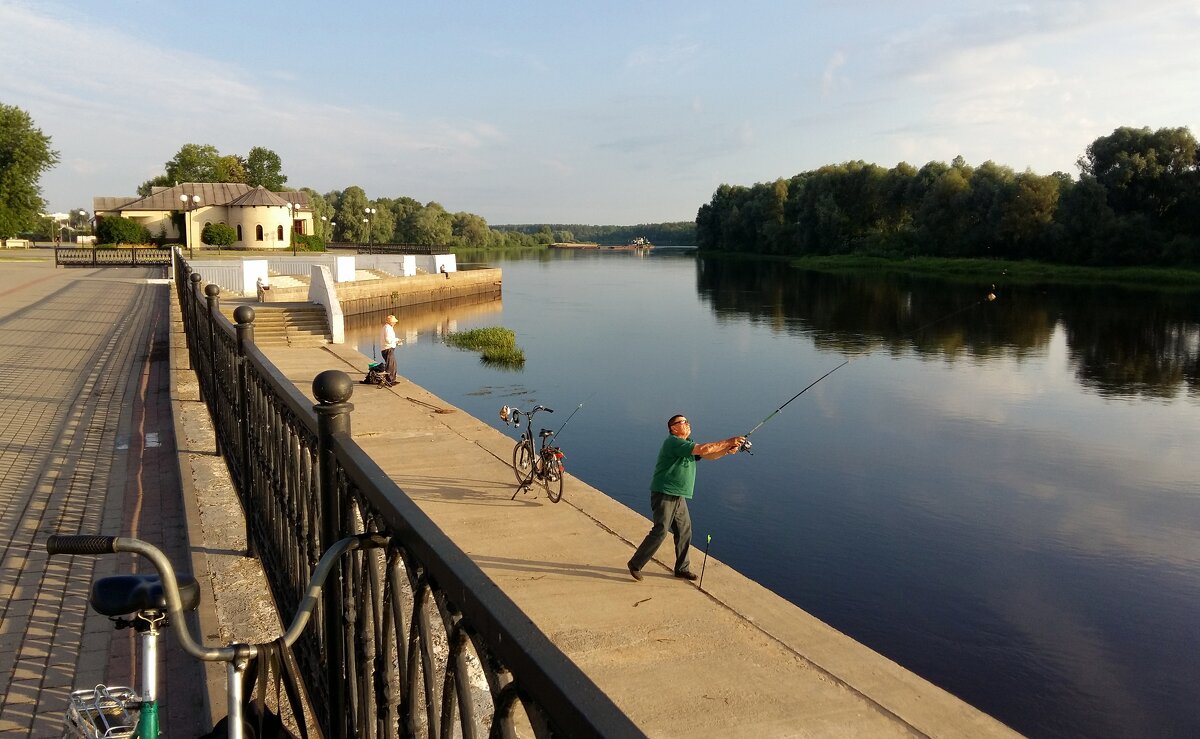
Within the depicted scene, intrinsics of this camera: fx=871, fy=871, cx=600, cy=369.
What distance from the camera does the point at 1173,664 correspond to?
892 centimetres

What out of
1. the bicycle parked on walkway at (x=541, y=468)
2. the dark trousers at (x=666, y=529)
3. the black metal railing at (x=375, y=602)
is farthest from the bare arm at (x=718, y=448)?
the black metal railing at (x=375, y=602)

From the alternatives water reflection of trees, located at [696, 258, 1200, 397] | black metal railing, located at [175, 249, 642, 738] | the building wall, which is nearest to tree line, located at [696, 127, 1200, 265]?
water reflection of trees, located at [696, 258, 1200, 397]

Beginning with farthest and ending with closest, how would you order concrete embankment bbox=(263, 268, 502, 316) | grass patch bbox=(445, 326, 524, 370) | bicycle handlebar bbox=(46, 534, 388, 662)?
1. concrete embankment bbox=(263, 268, 502, 316)
2. grass patch bbox=(445, 326, 524, 370)
3. bicycle handlebar bbox=(46, 534, 388, 662)

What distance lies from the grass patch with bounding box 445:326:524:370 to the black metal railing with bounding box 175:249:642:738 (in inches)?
893

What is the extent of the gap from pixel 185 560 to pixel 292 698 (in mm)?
3304

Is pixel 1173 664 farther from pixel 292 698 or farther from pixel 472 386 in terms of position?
pixel 472 386

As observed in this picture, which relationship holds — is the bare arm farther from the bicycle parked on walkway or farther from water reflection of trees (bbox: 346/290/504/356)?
water reflection of trees (bbox: 346/290/504/356)

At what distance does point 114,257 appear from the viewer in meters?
51.0

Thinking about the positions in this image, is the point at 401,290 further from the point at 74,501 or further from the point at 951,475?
the point at 74,501

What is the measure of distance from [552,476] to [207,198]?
7147cm

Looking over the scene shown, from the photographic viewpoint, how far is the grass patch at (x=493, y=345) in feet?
90.7

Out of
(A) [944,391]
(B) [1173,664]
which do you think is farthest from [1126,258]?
(B) [1173,664]

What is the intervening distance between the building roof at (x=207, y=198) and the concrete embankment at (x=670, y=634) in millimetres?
62181

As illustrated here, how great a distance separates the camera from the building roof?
6625 centimetres
